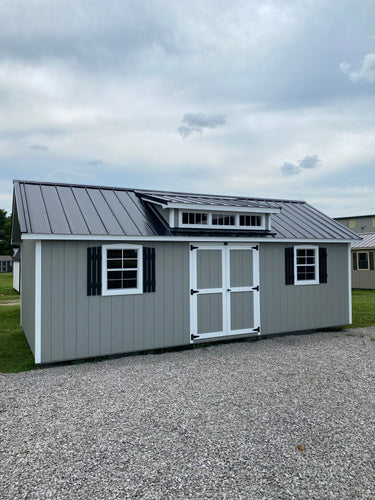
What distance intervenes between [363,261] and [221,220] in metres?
15.5

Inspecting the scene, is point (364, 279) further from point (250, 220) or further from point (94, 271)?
point (94, 271)

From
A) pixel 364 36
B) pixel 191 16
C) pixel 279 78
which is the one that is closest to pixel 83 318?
pixel 191 16

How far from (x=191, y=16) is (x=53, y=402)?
417 inches

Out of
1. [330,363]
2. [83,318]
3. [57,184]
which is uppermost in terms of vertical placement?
[57,184]

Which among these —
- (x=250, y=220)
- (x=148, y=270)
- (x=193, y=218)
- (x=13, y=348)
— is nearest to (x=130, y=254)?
(x=148, y=270)

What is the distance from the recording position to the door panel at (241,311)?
795cm

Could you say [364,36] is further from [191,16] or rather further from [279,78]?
[191,16]

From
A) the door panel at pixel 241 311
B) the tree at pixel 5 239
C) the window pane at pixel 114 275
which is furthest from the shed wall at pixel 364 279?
the tree at pixel 5 239

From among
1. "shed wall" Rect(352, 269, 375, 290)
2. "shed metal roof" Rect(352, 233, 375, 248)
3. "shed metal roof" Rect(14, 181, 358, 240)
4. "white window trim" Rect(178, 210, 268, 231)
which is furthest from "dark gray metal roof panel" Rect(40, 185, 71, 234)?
"shed wall" Rect(352, 269, 375, 290)

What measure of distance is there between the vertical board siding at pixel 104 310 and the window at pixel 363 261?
16.3 meters

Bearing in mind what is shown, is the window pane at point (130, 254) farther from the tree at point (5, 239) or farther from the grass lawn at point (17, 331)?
the tree at point (5, 239)

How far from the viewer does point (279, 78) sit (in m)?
11.6

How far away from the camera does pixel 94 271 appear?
653 centimetres

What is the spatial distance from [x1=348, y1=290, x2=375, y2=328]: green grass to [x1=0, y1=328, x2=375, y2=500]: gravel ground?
189 inches
